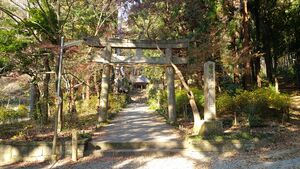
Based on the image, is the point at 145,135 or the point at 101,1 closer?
the point at 145,135

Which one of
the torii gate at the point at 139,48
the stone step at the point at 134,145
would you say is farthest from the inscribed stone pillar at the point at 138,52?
the stone step at the point at 134,145

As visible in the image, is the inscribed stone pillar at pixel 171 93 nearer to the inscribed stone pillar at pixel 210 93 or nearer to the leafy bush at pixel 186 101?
the leafy bush at pixel 186 101

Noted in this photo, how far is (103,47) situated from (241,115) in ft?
23.9

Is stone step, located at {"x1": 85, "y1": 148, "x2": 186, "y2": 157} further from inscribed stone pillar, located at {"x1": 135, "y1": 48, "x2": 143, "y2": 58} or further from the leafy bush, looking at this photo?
the leafy bush

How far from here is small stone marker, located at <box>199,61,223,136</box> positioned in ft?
38.5

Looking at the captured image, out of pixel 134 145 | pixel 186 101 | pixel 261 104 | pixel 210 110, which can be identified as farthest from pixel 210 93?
pixel 186 101

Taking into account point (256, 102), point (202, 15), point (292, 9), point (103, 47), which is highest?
point (292, 9)

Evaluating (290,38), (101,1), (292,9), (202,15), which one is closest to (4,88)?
(101,1)

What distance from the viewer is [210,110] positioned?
12078mm

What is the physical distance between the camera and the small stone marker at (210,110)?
11750 mm

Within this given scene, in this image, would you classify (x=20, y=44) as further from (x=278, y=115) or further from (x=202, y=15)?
(x=278, y=115)

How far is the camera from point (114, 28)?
874 inches

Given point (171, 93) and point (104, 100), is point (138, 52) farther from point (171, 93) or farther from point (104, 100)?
point (104, 100)

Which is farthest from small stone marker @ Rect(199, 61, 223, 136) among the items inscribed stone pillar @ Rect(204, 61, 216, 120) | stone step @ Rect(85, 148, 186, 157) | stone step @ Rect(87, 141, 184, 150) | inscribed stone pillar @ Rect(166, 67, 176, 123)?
inscribed stone pillar @ Rect(166, 67, 176, 123)
